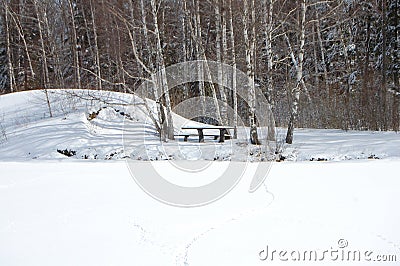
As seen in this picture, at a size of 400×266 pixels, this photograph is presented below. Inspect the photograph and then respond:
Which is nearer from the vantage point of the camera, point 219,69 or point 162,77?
point 162,77

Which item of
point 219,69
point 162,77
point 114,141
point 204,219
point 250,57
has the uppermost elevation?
point 219,69

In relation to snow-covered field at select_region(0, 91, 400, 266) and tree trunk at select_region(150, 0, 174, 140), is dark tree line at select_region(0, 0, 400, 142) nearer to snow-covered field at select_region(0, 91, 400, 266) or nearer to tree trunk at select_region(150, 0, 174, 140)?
tree trunk at select_region(150, 0, 174, 140)

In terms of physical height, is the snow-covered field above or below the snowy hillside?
below

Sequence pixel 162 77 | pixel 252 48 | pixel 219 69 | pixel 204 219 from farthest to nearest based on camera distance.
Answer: pixel 219 69
pixel 162 77
pixel 252 48
pixel 204 219

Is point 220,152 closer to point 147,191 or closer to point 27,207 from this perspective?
point 147,191

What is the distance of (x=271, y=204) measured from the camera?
11.1 ft

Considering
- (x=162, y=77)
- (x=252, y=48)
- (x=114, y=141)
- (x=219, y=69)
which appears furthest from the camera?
(x=219, y=69)

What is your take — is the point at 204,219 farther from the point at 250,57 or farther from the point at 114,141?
the point at 114,141

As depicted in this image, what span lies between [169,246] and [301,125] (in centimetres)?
1159

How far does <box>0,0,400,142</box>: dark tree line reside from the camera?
8.53 metres

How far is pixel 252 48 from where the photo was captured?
7902 mm

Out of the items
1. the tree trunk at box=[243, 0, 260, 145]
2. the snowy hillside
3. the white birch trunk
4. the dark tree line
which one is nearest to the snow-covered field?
the snowy hillside

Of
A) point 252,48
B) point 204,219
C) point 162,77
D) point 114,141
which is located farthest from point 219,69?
point 204,219

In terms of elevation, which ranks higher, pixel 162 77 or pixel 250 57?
pixel 250 57
